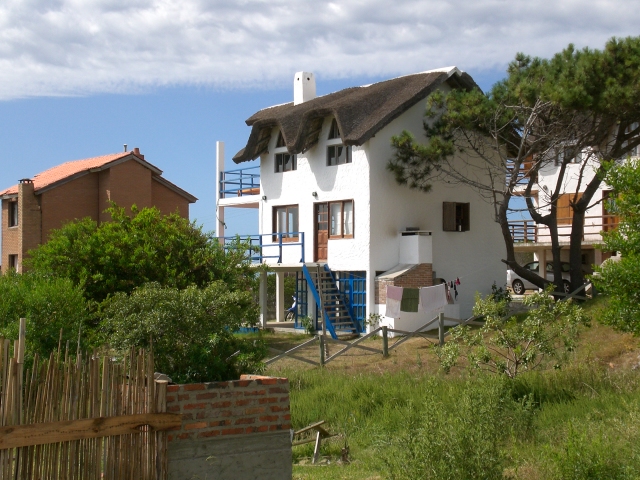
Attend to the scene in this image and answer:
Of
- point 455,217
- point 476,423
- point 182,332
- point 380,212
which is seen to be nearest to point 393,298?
point 380,212

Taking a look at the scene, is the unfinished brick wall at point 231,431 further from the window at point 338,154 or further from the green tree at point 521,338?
the window at point 338,154

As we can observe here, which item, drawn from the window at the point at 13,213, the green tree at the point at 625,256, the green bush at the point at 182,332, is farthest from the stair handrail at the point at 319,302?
the window at the point at 13,213

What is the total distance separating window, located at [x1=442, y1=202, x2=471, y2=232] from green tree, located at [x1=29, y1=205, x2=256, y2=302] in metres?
13.1

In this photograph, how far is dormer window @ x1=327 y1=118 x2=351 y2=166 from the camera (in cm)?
3003

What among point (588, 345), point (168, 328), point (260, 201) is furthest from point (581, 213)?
point (168, 328)

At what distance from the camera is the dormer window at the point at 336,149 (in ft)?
98.5

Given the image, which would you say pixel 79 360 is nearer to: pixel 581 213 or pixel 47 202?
pixel 581 213

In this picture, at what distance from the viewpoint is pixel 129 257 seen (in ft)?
60.2

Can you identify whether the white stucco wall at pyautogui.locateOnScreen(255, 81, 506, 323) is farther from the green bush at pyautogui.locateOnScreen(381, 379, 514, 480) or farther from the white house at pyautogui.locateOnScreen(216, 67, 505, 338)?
the green bush at pyautogui.locateOnScreen(381, 379, 514, 480)

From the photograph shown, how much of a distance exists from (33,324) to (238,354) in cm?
310

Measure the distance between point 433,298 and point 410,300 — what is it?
908mm

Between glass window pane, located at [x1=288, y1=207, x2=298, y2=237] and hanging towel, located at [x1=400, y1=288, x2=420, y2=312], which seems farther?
glass window pane, located at [x1=288, y1=207, x2=298, y2=237]

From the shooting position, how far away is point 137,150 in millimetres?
41281

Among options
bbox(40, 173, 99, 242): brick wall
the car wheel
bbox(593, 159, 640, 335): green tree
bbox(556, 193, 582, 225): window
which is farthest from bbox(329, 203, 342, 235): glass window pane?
bbox(593, 159, 640, 335): green tree
